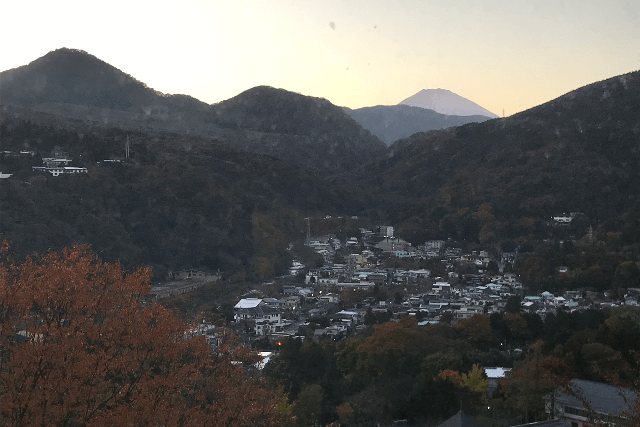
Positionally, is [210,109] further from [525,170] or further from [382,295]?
[382,295]

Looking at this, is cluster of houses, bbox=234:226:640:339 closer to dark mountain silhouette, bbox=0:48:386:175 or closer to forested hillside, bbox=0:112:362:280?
forested hillside, bbox=0:112:362:280

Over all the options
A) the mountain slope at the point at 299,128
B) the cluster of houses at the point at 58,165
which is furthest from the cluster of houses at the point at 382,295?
the mountain slope at the point at 299,128

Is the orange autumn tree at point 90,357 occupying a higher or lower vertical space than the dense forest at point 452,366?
higher

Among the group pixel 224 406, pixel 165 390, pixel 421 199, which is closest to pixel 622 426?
pixel 224 406

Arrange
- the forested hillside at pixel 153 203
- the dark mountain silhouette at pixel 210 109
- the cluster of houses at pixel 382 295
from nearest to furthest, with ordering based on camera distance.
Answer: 1. the cluster of houses at pixel 382 295
2. the forested hillside at pixel 153 203
3. the dark mountain silhouette at pixel 210 109

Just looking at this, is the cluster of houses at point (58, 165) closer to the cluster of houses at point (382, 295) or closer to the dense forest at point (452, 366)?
the cluster of houses at point (382, 295)

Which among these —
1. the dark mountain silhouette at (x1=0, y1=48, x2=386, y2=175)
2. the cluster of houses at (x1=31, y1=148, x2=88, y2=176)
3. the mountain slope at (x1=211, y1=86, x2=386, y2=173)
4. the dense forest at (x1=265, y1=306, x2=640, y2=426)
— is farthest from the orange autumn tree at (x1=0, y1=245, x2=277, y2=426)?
the dark mountain silhouette at (x1=0, y1=48, x2=386, y2=175)

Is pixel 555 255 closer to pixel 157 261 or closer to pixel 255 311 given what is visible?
pixel 255 311
